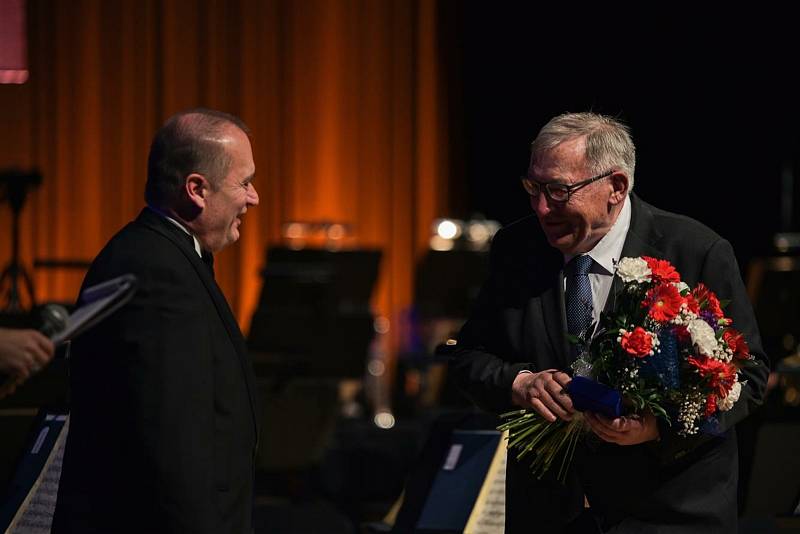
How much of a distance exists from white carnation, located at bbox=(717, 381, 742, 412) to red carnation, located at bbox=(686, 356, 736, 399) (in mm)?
23

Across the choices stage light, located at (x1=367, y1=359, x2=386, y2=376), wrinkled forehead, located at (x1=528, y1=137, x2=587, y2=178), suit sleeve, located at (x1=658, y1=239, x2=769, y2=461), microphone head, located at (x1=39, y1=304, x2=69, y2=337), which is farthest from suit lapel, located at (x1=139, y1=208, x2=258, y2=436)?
stage light, located at (x1=367, y1=359, x2=386, y2=376)

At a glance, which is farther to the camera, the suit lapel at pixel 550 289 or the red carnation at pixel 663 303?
the suit lapel at pixel 550 289

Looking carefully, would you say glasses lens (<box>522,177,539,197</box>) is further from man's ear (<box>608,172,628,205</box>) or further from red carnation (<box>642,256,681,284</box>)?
red carnation (<box>642,256,681,284</box>)

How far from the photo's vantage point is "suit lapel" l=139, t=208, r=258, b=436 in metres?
2.37

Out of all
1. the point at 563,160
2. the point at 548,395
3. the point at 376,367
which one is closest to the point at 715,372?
the point at 548,395

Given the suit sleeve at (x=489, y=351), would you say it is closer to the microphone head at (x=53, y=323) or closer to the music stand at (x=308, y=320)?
the microphone head at (x=53, y=323)

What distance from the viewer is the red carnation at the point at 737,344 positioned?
2.43 m

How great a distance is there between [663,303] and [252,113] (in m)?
9.74

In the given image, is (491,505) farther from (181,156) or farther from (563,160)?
(181,156)

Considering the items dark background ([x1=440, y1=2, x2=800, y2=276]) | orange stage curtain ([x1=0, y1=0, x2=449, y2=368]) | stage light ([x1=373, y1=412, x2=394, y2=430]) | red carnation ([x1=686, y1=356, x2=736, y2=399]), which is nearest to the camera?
red carnation ([x1=686, y1=356, x2=736, y2=399])

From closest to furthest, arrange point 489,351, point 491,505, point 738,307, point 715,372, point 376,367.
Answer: point 715,372
point 738,307
point 489,351
point 491,505
point 376,367

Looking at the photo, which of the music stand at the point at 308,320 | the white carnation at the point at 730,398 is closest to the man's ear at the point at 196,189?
the white carnation at the point at 730,398

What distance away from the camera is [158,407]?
222cm

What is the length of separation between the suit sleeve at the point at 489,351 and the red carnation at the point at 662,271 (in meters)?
0.36
